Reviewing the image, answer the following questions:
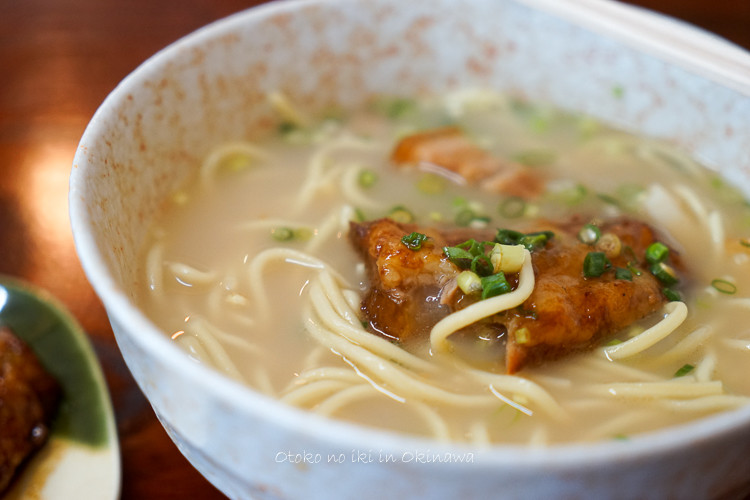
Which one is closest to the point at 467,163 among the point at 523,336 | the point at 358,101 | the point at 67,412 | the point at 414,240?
the point at 358,101

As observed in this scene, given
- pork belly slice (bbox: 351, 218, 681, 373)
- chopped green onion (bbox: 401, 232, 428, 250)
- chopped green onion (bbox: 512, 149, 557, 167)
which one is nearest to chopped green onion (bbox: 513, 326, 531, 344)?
pork belly slice (bbox: 351, 218, 681, 373)

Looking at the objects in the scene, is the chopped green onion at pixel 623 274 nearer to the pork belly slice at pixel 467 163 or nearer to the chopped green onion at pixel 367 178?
the pork belly slice at pixel 467 163

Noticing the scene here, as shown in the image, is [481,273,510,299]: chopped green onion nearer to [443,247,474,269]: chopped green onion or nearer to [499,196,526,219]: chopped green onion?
[443,247,474,269]: chopped green onion

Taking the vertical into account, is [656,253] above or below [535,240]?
below

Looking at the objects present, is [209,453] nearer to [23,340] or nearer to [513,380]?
[513,380]

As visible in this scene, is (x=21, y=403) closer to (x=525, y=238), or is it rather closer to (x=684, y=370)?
(x=525, y=238)

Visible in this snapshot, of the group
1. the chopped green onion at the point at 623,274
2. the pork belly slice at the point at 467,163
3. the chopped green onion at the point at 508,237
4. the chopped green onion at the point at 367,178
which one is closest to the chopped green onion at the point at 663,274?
the chopped green onion at the point at 623,274
